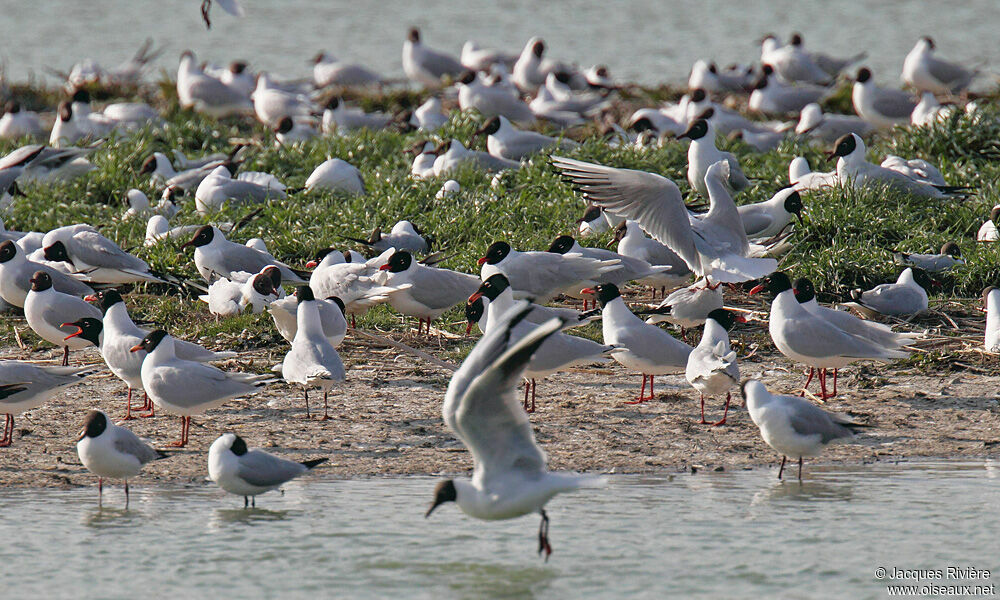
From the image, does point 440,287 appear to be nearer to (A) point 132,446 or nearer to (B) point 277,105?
(A) point 132,446

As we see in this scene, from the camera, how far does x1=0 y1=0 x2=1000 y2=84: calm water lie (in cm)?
2816

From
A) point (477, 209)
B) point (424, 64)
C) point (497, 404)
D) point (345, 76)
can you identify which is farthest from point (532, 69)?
point (497, 404)

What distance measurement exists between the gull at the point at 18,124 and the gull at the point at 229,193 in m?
4.76

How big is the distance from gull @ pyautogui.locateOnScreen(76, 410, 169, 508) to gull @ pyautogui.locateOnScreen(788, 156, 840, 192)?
6.20 metres

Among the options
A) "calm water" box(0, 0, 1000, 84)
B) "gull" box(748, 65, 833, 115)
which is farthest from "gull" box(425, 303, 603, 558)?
"calm water" box(0, 0, 1000, 84)

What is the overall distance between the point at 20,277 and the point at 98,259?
26.3 inches

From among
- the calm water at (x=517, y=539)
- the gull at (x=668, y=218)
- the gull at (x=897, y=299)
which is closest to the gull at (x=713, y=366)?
the calm water at (x=517, y=539)

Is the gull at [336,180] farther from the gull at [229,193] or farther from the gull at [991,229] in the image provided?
the gull at [991,229]

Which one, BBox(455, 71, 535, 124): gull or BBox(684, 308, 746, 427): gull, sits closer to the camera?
BBox(684, 308, 746, 427): gull

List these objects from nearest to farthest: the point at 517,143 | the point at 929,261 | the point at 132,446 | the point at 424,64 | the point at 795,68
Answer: the point at 132,446
the point at 929,261
the point at 517,143
the point at 795,68
the point at 424,64

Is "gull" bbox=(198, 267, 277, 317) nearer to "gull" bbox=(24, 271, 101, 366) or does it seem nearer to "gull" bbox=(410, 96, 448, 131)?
"gull" bbox=(24, 271, 101, 366)

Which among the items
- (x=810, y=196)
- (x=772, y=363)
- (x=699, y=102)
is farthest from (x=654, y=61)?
(x=772, y=363)

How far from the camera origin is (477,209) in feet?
36.8

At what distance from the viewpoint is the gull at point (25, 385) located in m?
7.16
